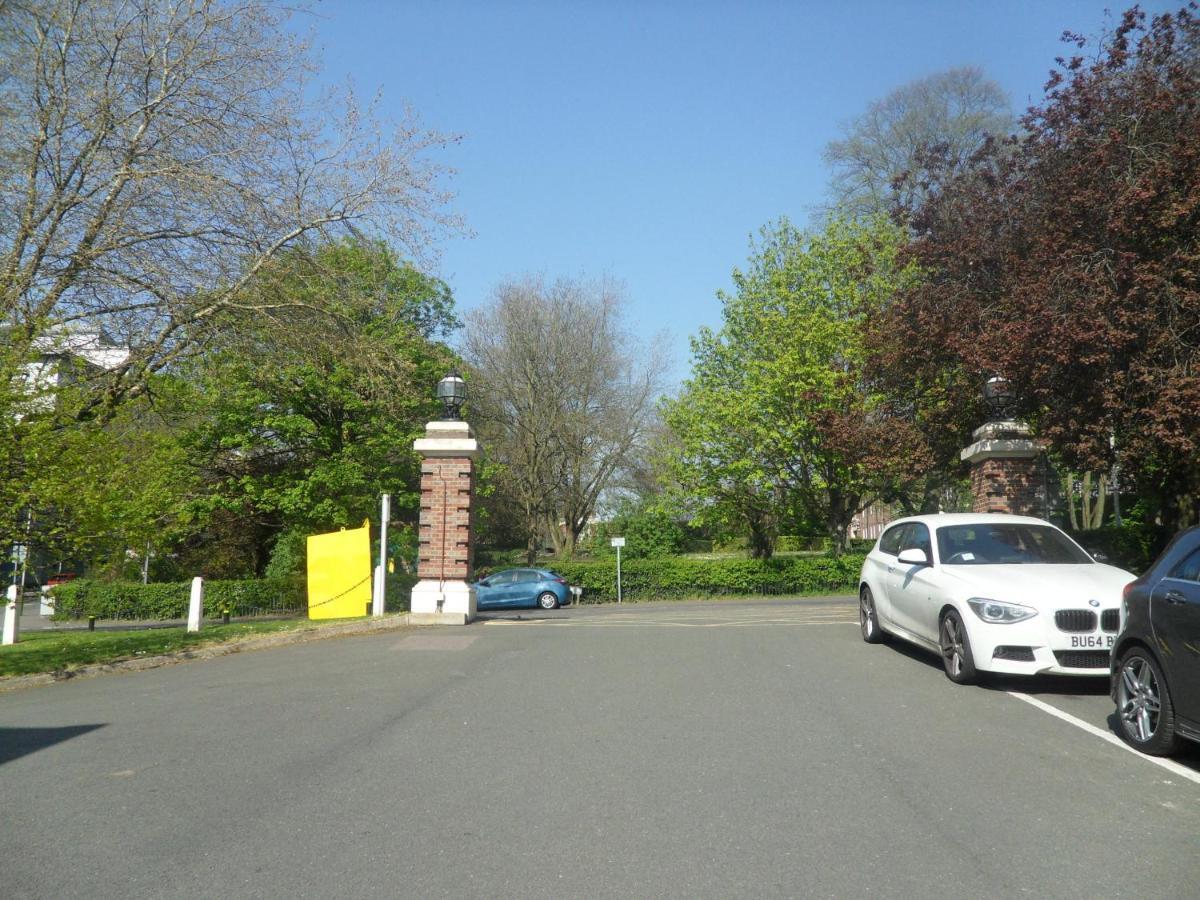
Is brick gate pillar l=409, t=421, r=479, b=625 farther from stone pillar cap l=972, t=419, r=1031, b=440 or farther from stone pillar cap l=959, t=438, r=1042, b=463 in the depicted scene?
stone pillar cap l=972, t=419, r=1031, b=440

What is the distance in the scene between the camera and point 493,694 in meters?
8.66

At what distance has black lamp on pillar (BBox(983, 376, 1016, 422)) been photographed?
677 inches

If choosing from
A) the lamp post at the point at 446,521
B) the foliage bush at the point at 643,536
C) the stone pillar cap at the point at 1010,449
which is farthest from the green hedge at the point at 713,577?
the lamp post at the point at 446,521

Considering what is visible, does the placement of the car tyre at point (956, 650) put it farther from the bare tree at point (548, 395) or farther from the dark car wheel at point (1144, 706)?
the bare tree at point (548, 395)

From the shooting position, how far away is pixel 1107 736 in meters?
6.98

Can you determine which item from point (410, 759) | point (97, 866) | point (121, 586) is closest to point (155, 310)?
point (410, 759)

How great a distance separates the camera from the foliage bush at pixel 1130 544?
63.7ft

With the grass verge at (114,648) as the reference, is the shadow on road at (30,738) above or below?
below

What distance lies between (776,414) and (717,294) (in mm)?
5378

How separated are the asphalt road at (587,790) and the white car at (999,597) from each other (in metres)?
0.40

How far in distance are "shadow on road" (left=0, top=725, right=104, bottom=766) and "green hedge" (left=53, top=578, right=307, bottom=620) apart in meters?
22.4

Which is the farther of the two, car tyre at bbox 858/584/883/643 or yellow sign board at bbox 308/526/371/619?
yellow sign board at bbox 308/526/371/619

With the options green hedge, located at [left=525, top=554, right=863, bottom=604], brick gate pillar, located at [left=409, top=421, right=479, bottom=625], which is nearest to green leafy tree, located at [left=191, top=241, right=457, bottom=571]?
green hedge, located at [left=525, top=554, right=863, bottom=604]

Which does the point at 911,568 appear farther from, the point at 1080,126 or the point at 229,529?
the point at 229,529
